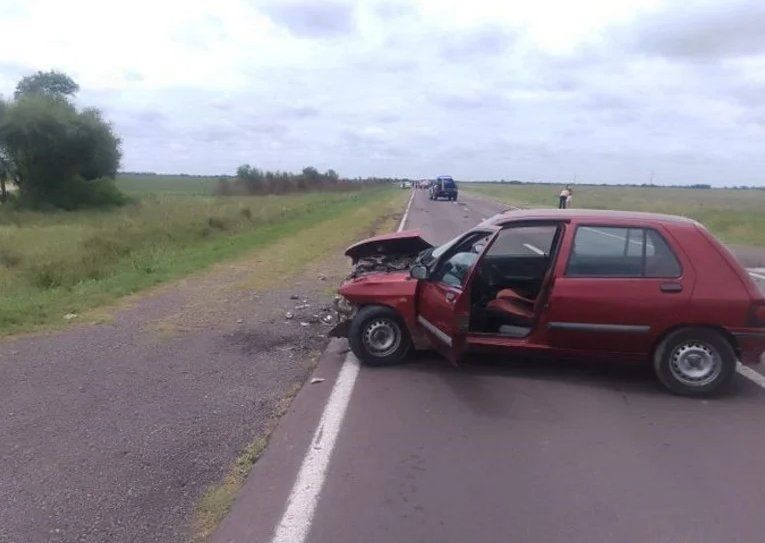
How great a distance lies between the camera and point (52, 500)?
14.4 ft

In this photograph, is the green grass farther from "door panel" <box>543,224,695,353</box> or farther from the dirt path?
"door panel" <box>543,224,695,353</box>

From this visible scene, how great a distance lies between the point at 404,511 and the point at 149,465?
171cm

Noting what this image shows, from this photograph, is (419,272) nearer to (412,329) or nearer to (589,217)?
(412,329)

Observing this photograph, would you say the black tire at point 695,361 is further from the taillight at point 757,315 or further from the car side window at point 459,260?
the car side window at point 459,260

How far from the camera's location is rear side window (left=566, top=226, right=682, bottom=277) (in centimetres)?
663

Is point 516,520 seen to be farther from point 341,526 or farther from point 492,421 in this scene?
point 492,421

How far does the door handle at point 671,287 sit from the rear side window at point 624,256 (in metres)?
0.09

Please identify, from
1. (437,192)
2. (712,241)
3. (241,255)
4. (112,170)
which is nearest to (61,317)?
(712,241)

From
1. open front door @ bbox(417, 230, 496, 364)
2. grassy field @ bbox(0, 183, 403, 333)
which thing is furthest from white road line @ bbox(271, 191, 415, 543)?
grassy field @ bbox(0, 183, 403, 333)

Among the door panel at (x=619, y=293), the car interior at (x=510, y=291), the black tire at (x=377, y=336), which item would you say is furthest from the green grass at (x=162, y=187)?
the door panel at (x=619, y=293)

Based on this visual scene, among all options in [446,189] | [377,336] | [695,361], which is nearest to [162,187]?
[446,189]

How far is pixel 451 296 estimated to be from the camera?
6.75m

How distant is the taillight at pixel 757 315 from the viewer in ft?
21.0

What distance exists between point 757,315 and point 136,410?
5.00 m
